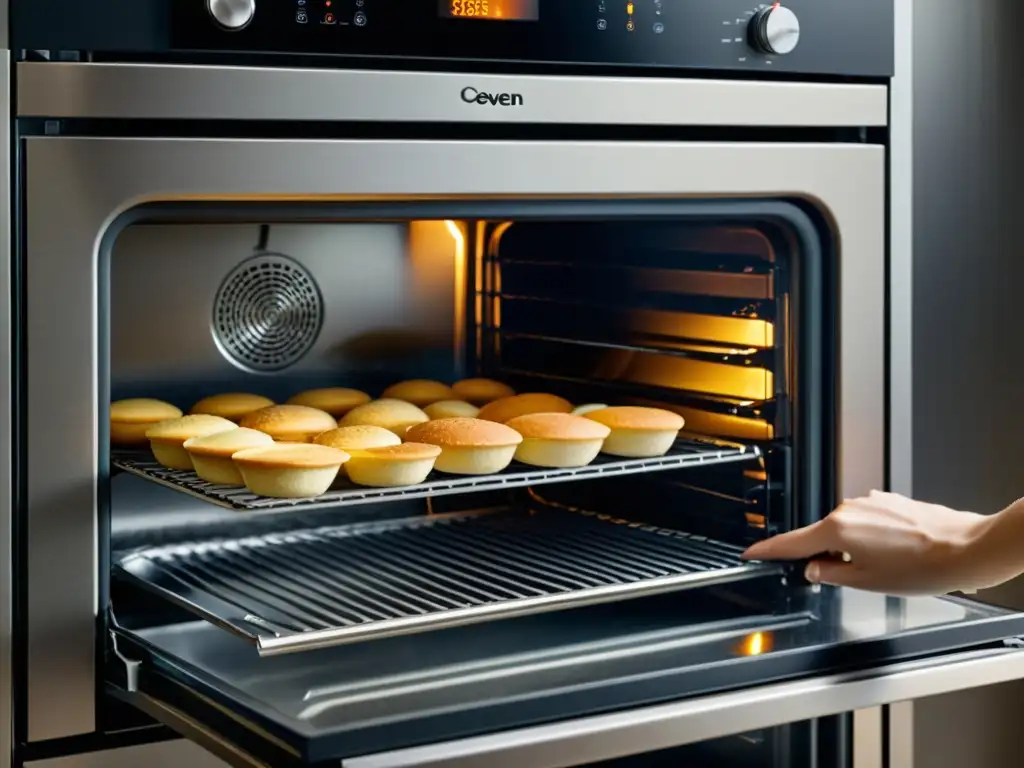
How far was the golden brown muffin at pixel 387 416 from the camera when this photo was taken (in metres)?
1.54

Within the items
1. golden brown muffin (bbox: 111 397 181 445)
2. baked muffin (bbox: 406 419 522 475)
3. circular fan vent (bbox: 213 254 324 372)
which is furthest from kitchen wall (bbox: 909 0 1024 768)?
golden brown muffin (bbox: 111 397 181 445)

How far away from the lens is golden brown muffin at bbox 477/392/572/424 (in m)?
1.62

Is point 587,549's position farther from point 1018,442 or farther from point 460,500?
point 1018,442

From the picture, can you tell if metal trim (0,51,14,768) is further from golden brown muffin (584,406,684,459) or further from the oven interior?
golden brown muffin (584,406,684,459)

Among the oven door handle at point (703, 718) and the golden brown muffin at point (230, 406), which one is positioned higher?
the golden brown muffin at point (230, 406)

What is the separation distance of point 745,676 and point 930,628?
20 cm

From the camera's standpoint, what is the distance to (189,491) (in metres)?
1.27

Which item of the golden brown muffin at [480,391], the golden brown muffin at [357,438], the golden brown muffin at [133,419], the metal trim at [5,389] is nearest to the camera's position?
the metal trim at [5,389]

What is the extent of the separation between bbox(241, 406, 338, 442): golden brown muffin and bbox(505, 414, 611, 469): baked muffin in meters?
0.20

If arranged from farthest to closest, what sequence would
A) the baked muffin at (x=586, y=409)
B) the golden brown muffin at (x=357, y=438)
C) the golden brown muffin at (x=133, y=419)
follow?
the baked muffin at (x=586, y=409) < the golden brown muffin at (x=133, y=419) < the golden brown muffin at (x=357, y=438)

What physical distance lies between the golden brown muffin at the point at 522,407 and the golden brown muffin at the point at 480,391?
0.22 ft

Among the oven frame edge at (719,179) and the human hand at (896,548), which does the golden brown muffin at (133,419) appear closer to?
the oven frame edge at (719,179)

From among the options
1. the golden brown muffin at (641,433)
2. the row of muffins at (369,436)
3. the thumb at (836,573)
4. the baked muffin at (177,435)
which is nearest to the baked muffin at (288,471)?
the row of muffins at (369,436)

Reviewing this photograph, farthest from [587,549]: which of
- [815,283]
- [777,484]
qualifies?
[815,283]
